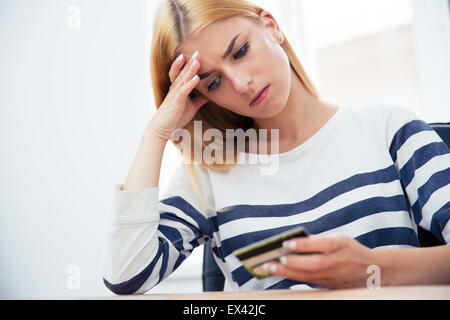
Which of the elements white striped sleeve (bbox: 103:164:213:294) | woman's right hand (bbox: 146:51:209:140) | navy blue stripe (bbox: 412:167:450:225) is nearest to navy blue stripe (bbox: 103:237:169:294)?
white striped sleeve (bbox: 103:164:213:294)

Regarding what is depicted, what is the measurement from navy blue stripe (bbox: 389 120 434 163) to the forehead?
39 centimetres

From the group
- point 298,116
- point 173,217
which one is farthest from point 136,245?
point 298,116

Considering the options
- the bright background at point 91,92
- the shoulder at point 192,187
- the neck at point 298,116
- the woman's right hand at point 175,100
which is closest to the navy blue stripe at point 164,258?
the shoulder at point 192,187

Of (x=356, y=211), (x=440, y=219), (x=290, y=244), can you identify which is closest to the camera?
(x=290, y=244)

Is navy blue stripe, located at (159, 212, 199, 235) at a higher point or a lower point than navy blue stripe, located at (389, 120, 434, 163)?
lower

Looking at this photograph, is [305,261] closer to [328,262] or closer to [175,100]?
[328,262]

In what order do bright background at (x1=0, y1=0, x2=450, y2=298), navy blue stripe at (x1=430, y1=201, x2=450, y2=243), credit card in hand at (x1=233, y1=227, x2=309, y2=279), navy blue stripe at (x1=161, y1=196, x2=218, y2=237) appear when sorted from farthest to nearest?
bright background at (x1=0, y1=0, x2=450, y2=298)
navy blue stripe at (x1=161, y1=196, x2=218, y2=237)
navy blue stripe at (x1=430, y1=201, x2=450, y2=243)
credit card in hand at (x1=233, y1=227, x2=309, y2=279)

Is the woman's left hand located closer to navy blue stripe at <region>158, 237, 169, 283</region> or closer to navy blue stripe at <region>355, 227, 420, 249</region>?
navy blue stripe at <region>355, 227, 420, 249</region>

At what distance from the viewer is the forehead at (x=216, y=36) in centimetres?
86

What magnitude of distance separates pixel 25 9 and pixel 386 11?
1841 millimetres

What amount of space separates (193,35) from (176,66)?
0.09 meters

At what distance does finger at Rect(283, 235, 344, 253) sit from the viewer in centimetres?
48

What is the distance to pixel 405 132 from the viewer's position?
2.84ft

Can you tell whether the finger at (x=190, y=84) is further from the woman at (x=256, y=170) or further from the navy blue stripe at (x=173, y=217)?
the navy blue stripe at (x=173, y=217)
